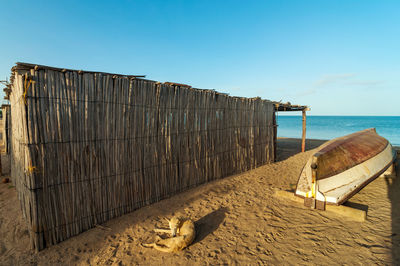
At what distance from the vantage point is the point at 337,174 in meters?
3.42

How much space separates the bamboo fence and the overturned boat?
229cm

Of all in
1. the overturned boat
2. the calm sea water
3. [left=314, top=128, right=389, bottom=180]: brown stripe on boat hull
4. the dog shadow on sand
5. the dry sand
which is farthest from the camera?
the calm sea water

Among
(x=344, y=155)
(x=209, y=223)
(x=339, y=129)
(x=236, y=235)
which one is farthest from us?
(x=339, y=129)

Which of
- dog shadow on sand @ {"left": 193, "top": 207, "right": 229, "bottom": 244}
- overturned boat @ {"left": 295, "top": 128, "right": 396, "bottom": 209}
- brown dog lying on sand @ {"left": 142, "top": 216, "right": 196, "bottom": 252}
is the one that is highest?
overturned boat @ {"left": 295, "top": 128, "right": 396, "bottom": 209}

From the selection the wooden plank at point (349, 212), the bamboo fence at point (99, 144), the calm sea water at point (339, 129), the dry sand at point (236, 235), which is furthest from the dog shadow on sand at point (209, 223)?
the calm sea water at point (339, 129)

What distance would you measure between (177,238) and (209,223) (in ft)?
2.68

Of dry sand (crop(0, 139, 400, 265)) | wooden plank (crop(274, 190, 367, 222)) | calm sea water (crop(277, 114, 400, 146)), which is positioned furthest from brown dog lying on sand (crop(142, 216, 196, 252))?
calm sea water (crop(277, 114, 400, 146))

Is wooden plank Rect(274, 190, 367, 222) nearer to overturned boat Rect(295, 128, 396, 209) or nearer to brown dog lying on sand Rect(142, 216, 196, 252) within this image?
overturned boat Rect(295, 128, 396, 209)

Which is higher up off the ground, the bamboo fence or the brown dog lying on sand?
the bamboo fence

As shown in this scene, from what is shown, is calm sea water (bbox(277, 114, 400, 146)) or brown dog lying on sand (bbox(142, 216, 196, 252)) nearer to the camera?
brown dog lying on sand (bbox(142, 216, 196, 252))

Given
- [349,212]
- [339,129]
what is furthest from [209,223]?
[339,129]

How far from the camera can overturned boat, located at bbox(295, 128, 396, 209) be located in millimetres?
3314

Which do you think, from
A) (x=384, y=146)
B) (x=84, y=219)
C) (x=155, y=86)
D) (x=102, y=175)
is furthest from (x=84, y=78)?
(x=384, y=146)

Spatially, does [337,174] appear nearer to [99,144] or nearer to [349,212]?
[349,212]
